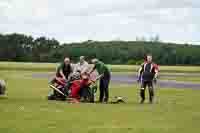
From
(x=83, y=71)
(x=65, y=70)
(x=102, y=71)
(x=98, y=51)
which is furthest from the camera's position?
(x=98, y=51)

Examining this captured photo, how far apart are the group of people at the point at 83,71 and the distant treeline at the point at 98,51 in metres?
99.1

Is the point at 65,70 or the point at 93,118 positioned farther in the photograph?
the point at 65,70

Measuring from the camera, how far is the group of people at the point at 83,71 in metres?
23.1

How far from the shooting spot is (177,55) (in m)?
139

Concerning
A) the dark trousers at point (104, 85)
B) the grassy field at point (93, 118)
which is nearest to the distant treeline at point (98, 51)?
the dark trousers at point (104, 85)

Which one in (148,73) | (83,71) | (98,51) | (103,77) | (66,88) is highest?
(83,71)

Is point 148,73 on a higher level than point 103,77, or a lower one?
higher

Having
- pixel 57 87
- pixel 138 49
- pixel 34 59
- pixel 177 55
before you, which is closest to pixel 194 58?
pixel 177 55

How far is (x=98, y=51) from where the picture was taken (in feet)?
458

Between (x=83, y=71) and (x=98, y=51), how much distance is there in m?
117

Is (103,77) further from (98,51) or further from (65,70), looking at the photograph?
(98,51)

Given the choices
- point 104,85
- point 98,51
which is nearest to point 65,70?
point 104,85

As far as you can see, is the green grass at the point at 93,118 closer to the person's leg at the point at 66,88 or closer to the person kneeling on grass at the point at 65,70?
the person's leg at the point at 66,88

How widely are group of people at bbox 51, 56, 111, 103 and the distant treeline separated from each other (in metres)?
99.1
